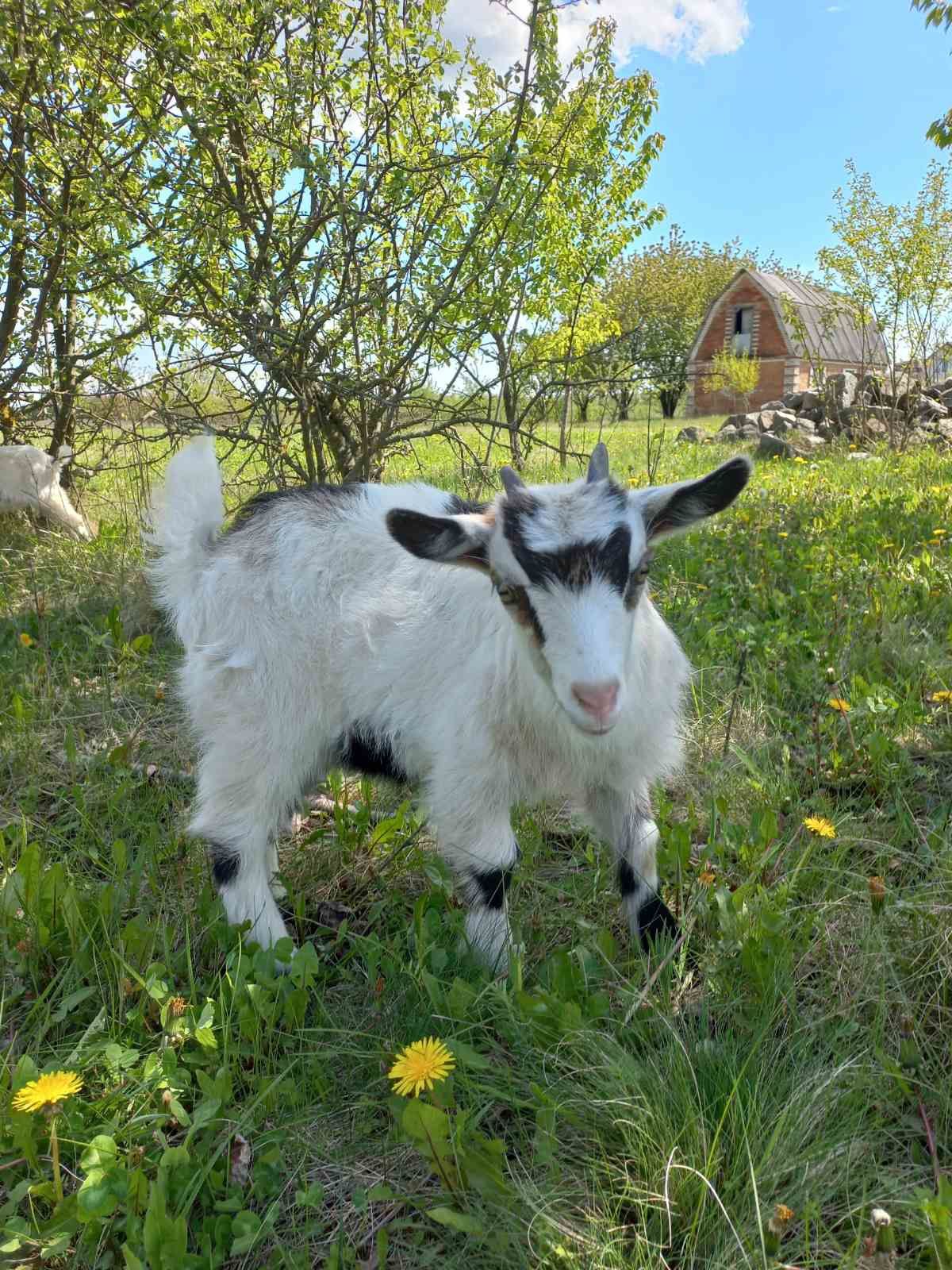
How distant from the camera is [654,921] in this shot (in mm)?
2227

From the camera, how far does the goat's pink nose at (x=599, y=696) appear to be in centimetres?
173

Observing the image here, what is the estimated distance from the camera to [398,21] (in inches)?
174

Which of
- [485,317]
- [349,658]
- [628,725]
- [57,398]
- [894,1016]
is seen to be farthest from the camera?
[57,398]

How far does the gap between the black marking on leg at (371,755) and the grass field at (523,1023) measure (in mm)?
197

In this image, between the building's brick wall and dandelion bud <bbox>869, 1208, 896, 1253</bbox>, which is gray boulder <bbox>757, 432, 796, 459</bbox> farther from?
the building's brick wall

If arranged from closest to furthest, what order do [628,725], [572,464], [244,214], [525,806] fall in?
1. [628,725]
2. [525,806]
3. [244,214]
4. [572,464]

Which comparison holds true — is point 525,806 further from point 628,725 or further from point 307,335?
point 307,335

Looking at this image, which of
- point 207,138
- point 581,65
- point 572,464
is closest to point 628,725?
point 207,138

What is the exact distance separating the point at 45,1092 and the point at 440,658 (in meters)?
1.45

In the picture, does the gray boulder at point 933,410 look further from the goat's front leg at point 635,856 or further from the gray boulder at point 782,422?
the goat's front leg at point 635,856

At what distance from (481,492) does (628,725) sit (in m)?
4.35

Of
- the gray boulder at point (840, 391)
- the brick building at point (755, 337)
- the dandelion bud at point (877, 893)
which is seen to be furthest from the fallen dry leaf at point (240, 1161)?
the brick building at point (755, 337)

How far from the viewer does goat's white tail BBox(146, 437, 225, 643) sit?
2816 millimetres

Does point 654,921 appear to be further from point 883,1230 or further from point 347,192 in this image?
point 347,192
